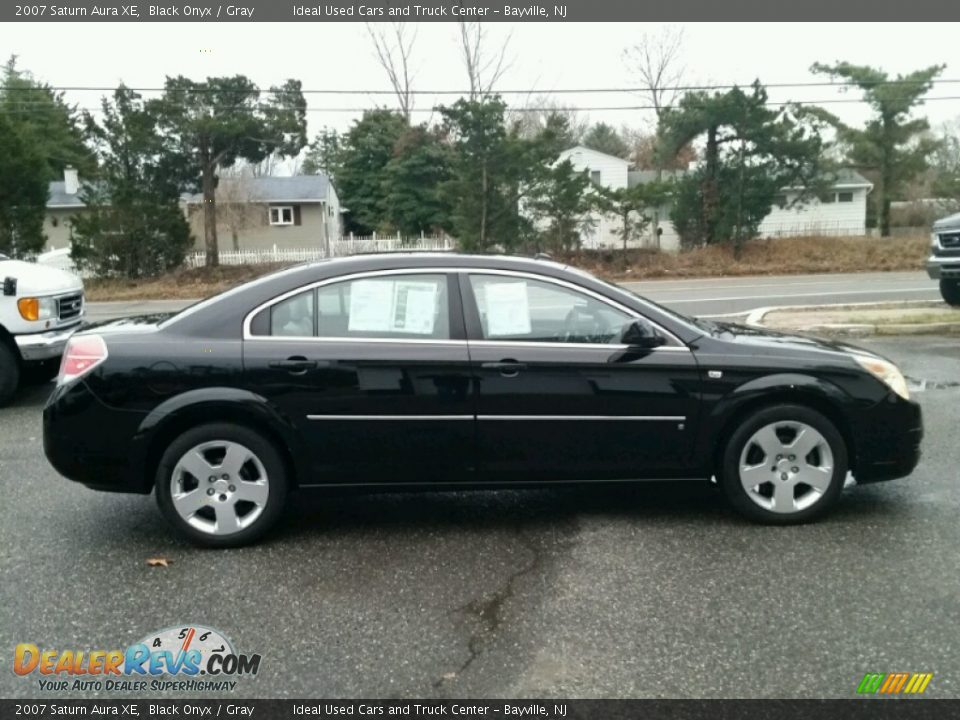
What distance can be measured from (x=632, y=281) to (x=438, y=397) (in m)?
23.2

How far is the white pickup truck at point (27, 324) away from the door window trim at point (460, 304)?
15.5 feet

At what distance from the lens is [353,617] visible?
3.82 m

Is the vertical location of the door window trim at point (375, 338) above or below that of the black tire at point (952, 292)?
above

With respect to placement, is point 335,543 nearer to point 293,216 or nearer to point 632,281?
point 632,281

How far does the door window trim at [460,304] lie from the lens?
467cm

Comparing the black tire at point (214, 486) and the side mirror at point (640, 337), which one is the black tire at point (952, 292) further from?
the black tire at point (214, 486)

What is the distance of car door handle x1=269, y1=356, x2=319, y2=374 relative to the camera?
457 cm

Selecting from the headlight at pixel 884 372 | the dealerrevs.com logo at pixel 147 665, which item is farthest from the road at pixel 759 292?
the dealerrevs.com logo at pixel 147 665

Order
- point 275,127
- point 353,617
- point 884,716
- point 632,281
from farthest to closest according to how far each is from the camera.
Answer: point 275,127 < point 632,281 < point 353,617 < point 884,716

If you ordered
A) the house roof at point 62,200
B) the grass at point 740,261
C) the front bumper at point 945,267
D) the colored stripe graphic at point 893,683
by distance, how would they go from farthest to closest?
the house roof at point 62,200
the grass at point 740,261
the front bumper at point 945,267
the colored stripe graphic at point 893,683

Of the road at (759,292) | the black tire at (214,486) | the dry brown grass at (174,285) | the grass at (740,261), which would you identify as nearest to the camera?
the black tire at (214,486)

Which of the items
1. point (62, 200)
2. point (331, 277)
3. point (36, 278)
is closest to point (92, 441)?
point (331, 277)

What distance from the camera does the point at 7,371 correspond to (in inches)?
327

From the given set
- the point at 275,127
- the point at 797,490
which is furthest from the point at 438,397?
the point at 275,127
